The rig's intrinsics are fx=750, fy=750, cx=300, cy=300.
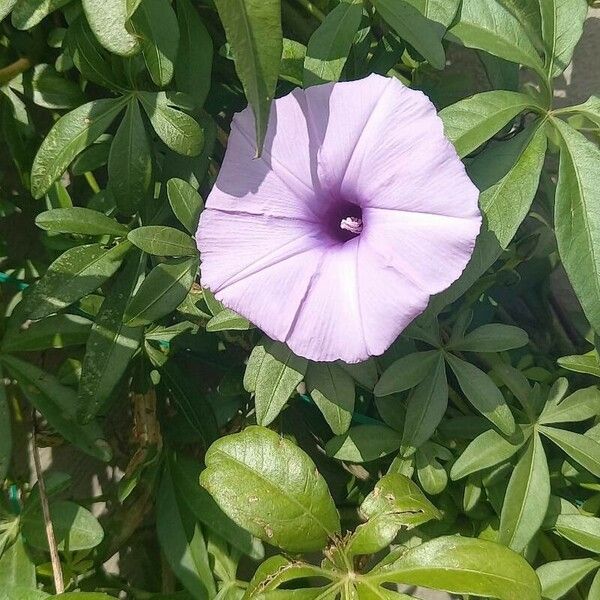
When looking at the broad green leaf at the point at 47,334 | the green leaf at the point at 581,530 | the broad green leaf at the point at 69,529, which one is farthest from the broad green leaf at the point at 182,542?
the green leaf at the point at 581,530

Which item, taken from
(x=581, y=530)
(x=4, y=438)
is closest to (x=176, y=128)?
(x=4, y=438)

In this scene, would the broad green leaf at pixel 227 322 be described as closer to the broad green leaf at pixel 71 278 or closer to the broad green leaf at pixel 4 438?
the broad green leaf at pixel 71 278

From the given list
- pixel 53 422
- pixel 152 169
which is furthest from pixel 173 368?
pixel 152 169

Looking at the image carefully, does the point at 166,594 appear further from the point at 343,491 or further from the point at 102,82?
the point at 102,82

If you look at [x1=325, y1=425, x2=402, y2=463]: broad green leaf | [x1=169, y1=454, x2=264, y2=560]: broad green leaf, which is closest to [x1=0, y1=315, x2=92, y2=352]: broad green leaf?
[x1=169, y1=454, x2=264, y2=560]: broad green leaf

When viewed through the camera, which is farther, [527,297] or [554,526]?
[527,297]

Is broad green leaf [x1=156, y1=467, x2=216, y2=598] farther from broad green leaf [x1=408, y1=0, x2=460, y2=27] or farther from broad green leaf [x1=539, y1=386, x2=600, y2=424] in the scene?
broad green leaf [x1=408, y1=0, x2=460, y2=27]

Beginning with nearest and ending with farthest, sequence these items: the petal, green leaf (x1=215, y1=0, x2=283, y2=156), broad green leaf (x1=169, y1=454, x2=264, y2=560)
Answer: green leaf (x1=215, y1=0, x2=283, y2=156), the petal, broad green leaf (x1=169, y1=454, x2=264, y2=560)
